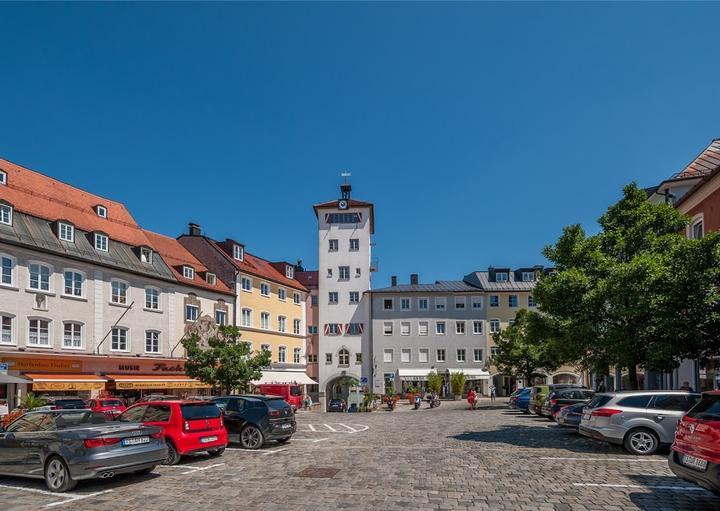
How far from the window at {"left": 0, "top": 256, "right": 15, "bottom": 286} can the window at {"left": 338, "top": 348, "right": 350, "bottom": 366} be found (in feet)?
124

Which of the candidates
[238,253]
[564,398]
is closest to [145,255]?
[238,253]

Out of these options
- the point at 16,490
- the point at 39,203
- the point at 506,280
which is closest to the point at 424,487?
the point at 16,490

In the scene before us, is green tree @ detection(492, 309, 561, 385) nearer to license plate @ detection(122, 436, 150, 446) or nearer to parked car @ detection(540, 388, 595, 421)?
parked car @ detection(540, 388, 595, 421)

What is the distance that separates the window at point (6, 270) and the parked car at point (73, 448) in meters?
18.5

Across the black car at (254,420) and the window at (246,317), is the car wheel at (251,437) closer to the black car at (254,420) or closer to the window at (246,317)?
the black car at (254,420)

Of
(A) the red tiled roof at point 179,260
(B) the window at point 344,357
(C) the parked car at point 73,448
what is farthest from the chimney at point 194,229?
(C) the parked car at point 73,448

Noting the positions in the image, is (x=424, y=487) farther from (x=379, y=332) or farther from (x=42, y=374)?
(x=379, y=332)

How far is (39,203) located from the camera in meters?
33.4

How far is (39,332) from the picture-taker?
29.7 meters

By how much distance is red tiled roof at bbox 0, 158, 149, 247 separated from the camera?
1280 inches

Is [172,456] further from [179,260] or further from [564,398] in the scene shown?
[179,260]

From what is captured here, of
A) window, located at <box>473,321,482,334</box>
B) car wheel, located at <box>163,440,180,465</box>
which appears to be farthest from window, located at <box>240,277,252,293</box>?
car wheel, located at <box>163,440,180,465</box>

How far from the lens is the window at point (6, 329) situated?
91.0 ft

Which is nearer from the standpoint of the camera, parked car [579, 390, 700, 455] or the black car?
parked car [579, 390, 700, 455]
